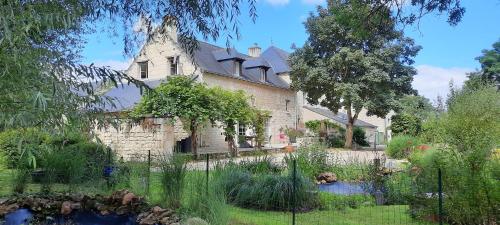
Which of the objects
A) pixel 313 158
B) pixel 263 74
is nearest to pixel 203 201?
pixel 313 158

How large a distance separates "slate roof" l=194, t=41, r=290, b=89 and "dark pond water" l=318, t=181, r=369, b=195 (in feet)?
47.8

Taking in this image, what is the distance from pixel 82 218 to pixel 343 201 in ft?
14.9

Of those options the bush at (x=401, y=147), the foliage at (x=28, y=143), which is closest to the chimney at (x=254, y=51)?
the bush at (x=401, y=147)

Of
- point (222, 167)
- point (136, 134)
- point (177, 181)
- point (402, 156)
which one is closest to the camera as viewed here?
point (177, 181)

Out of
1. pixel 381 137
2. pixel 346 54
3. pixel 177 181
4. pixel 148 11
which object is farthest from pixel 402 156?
pixel 381 137

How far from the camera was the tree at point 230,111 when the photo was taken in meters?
20.0

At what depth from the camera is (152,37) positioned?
557 centimetres

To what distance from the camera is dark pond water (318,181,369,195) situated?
9559 millimetres

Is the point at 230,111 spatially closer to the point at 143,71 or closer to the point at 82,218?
the point at 143,71

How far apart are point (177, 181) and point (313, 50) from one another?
25.4 meters

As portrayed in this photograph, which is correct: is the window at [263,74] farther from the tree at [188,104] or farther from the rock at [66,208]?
the rock at [66,208]

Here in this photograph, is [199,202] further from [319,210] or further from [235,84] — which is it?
[235,84]

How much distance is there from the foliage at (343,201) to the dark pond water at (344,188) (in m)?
0.25

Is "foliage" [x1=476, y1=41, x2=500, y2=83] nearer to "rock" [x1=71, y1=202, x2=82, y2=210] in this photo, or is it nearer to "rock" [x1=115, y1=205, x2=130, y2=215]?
"rock" [x1=115, y1=205, x2=130, y2=215]
